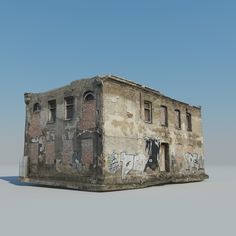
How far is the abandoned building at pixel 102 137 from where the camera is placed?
15523mm

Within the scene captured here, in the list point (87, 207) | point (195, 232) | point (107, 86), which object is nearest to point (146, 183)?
point (107, 86)

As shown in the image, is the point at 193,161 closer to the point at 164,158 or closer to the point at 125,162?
the point at 164,158

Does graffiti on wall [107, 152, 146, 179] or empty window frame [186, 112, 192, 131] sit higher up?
empty window frame [186, 112, 192, 131]

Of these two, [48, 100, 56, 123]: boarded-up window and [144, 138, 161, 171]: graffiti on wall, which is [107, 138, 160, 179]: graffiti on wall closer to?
[144, 138, 161, 171]: graffiti on wall

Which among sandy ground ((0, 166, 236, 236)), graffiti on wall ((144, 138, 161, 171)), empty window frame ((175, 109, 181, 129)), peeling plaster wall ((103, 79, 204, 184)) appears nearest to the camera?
sandy ground ((0, 166, 236, 236))

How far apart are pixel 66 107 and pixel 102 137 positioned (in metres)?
4.08

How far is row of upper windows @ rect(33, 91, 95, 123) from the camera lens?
54.0 ft

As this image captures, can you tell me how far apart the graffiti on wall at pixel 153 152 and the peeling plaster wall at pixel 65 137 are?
432cm

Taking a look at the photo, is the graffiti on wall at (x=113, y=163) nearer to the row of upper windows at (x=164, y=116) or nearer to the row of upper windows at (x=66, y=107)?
the row of upper windows at (x=66, y=107)

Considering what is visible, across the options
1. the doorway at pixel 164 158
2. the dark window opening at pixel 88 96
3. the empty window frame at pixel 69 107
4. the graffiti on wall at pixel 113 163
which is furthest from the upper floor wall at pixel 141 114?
the empty window frame at pixel 69 107

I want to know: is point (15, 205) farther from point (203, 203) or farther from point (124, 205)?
point (203, 203)

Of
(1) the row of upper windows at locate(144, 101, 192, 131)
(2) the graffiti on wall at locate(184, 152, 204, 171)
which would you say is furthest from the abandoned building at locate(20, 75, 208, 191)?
(2) the graffiti on wall at locate(184, 152, 204, 171)

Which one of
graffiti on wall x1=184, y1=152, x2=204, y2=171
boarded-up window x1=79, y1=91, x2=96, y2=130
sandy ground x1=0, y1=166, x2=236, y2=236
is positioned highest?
boarded-up window x1=79, y1=91, x2=96, y2=130

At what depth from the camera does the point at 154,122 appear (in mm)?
19375
